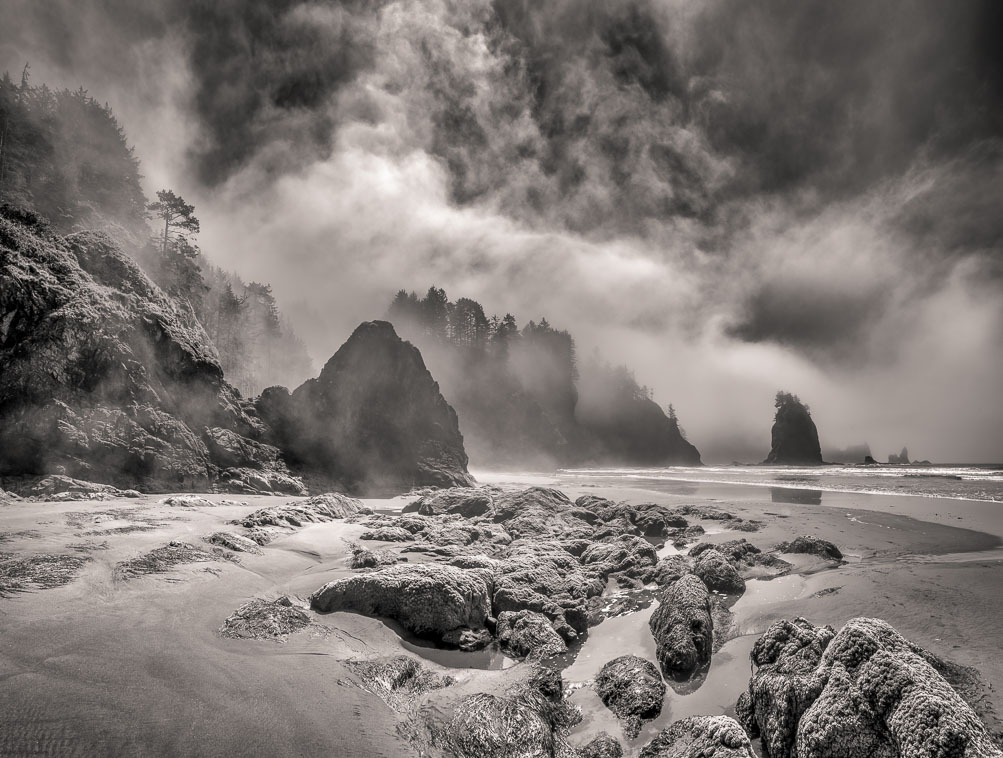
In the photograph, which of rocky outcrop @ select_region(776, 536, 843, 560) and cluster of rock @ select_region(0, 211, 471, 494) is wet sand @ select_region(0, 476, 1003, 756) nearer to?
rocky outcrop @ select_region(776, 536, 843, 560)

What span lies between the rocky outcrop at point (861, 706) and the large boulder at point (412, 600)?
3.55 meters

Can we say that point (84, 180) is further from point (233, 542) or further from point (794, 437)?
point (794, 437)

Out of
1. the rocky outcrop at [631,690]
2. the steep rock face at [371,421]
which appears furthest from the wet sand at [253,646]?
the steep rock face at [371,421]

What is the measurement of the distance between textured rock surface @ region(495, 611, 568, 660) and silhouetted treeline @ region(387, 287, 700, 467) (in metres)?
62.0

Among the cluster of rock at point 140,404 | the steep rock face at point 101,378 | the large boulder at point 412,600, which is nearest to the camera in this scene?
the large boulder at point 412,600

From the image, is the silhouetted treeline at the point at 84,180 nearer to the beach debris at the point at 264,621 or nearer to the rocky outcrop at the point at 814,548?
the beach debris at the point at 264,621

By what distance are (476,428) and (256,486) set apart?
53742 millimetres

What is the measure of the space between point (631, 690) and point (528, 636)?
1735 mm

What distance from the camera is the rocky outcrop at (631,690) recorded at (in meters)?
4.52

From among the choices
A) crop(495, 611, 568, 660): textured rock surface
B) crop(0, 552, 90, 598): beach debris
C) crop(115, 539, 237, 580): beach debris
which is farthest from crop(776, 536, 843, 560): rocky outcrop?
crop(0, 552, 90, 598): beach debris

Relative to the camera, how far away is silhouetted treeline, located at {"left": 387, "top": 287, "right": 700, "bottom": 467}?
7556cm

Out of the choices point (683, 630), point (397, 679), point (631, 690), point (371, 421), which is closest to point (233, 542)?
point (397, 679)

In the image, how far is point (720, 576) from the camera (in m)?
8.21

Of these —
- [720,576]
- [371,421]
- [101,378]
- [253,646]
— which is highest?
[101,378]
